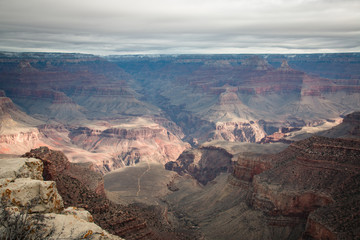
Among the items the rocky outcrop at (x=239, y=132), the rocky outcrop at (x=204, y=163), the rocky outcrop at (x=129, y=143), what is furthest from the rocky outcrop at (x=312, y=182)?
the rocky outcrop at (x=239, y=132)

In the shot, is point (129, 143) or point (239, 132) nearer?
point (129, 143)

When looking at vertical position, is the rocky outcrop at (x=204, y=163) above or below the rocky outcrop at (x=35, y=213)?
below

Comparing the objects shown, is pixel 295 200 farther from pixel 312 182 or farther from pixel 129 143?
pixel 129 143

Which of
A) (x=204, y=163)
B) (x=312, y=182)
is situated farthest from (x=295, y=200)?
(x=204, y=163)

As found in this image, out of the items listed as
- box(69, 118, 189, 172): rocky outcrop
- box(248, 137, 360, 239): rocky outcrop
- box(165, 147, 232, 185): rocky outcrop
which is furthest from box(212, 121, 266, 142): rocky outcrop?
box(248, 137, 360, 239): rocky outcrop

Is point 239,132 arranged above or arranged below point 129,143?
below

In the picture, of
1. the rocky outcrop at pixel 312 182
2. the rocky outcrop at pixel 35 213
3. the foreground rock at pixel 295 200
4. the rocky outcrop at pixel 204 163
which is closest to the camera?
the rocky outcrop at pixel 35 213

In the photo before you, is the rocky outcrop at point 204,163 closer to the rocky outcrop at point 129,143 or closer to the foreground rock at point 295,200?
the rocky outcrop at point 129,143
